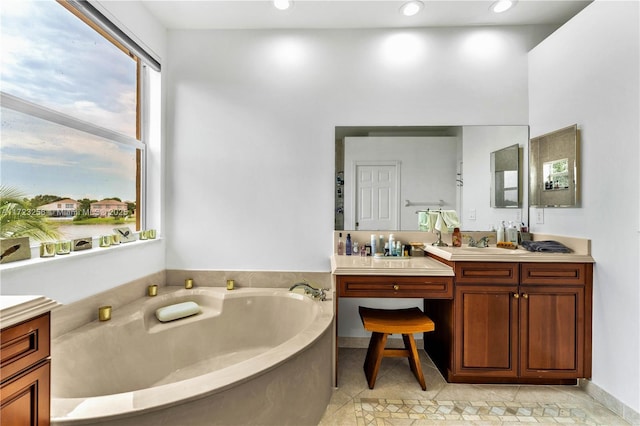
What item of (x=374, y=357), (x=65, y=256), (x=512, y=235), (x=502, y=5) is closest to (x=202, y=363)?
(x=65, y=256)

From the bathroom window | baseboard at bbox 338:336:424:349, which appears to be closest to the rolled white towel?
the bathroom window

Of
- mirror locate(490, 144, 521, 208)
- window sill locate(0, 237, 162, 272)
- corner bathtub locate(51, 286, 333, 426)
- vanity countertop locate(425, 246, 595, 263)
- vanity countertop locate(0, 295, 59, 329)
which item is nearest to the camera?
vanity countertop locate(0, 295, 59, 329)

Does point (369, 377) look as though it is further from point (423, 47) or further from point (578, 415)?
point (423, 47)

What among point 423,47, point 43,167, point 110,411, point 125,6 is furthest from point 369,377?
point 125,6

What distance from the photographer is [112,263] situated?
74.9 inches

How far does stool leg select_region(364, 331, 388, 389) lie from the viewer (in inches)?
74.0

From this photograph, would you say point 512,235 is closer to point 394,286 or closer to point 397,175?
point 397,175

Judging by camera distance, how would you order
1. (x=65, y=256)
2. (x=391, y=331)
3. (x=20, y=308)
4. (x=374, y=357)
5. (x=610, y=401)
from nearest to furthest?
(x=20, y=308)
(x=65, y=256)
(x=610, y=401)
(x=391, y=331)
(x=374, y=357)

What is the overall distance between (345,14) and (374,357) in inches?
98.1

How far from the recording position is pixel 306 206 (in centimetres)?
244

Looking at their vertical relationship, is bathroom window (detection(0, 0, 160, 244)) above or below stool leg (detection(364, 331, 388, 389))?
above

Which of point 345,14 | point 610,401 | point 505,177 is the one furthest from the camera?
point 505,177

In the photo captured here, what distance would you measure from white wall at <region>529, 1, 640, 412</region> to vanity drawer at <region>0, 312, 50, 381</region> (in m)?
2.66

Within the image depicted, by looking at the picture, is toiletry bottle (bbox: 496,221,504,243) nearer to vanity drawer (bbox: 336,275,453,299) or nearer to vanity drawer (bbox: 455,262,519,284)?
vanity drawer (bbox: 455,262,519,284)
